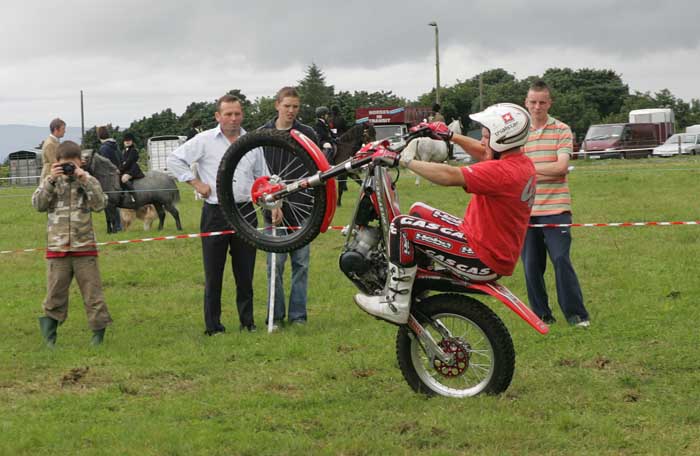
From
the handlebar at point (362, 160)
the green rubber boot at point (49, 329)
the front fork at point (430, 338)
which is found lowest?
the green rubber boot at point (49, 329)

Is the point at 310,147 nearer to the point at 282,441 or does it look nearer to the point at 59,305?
the point at 282,441

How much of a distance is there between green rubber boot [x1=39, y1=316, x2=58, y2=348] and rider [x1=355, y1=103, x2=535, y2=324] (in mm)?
3555

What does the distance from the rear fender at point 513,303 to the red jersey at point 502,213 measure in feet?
0.38

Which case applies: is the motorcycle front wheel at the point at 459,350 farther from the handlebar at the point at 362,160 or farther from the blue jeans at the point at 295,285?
the blue jeans at the point at 295,285

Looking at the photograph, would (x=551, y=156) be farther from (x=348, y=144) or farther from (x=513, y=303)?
(x=348, y=144)

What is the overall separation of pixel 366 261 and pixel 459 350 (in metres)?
0.84

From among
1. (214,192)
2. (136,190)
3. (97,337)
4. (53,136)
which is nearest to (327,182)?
(214,192)

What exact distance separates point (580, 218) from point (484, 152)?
11.7m

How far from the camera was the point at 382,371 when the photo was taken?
7266mm

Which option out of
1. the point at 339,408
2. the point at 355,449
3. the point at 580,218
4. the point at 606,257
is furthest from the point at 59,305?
the point at 580,218

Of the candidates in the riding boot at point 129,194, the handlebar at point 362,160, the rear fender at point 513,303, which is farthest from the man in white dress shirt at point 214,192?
the riding boot at point 129,194

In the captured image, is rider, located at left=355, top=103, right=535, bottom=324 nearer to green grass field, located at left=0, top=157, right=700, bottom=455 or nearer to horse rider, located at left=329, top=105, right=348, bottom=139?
green grass field, located at left=0, top=157, right=700, bottom=455

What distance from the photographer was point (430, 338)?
636cm

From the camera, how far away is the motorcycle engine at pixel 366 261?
637 centimetres
